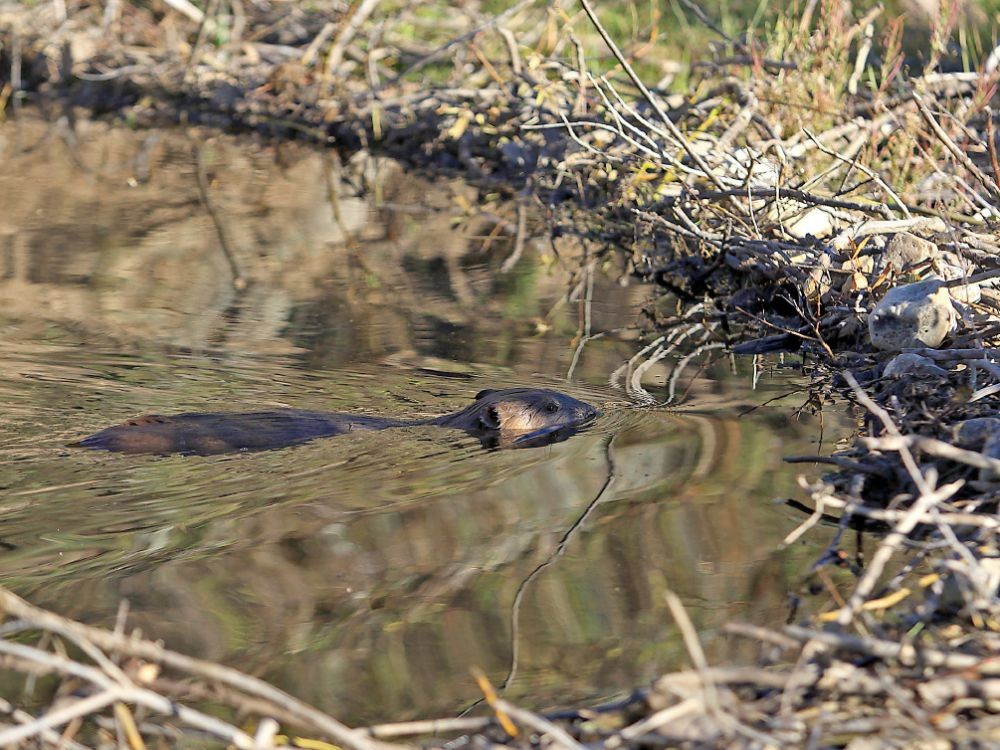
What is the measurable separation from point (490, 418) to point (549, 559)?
1.23 meters

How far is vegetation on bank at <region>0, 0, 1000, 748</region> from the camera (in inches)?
98.0

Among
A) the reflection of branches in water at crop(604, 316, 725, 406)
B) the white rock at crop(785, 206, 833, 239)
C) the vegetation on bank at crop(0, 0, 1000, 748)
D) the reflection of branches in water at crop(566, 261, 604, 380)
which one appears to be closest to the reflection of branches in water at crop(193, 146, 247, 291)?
the vegetation on bank at crop(0, 0, 1000, 748)

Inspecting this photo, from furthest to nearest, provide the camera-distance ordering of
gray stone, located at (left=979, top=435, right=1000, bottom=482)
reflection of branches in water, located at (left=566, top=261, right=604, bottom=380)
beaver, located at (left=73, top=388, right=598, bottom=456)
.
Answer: reflection of branches in water, located at (left=566, top=261, right=604, bottom=380)
beaver, located at (left=73, top=388, right=598, bottom=456)
gray stone, located at (left=979, top=435, right=1000, bottom=482)

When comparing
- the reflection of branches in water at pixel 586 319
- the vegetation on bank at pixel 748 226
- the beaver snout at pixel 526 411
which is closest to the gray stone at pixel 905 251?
the vegetation on bank at pixel 748 226

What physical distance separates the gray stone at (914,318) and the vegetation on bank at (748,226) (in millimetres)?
10

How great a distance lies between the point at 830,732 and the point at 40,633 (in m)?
1.99

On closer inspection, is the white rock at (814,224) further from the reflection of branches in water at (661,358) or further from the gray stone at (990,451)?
the gray stone at (990,451)

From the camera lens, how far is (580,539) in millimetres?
4004

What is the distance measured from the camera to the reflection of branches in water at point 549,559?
10.6 feet

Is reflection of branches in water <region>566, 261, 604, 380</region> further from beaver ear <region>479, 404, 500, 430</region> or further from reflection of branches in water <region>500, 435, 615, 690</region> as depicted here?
reflection of branches in water <region>500, 435, 615, 690</region>

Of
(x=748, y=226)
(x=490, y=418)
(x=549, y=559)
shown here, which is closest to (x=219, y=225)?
(x=748, y=226)

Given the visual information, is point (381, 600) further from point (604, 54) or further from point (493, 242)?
point (604, 54)

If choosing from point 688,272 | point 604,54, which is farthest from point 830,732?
point 604,54

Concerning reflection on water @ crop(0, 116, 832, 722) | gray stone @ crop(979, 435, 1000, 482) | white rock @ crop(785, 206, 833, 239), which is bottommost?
reflection on water @ crop(0, 116, 832, 722)
